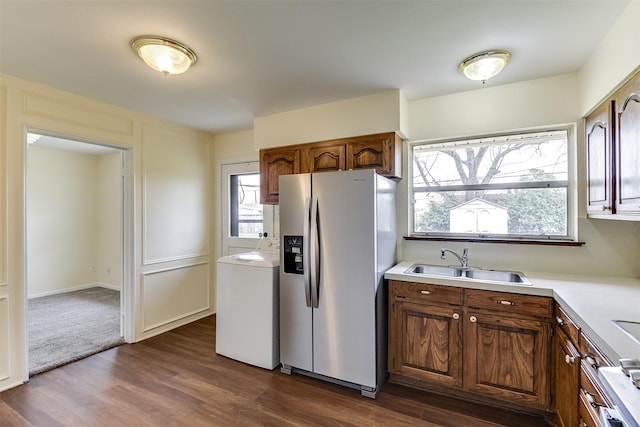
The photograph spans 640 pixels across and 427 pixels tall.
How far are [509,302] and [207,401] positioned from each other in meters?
2.28

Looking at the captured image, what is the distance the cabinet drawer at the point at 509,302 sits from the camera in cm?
194

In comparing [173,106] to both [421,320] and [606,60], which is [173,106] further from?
[606,60]

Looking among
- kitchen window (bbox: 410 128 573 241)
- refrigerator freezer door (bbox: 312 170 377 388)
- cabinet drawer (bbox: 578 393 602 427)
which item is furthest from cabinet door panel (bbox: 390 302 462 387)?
kitchen window (bbox: 410 128 573 241)

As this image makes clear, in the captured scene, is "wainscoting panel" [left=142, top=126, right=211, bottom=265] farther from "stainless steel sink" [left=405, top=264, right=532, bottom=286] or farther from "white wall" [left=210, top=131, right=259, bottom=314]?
"stainless steel sink" [left=405, top=264, right=532, bottom=286]

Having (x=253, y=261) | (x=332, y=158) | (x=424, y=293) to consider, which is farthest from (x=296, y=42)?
(x=424, y=293)

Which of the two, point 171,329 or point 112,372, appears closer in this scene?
point 112,372

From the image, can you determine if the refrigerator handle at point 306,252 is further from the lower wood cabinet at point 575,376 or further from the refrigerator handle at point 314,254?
the lower wood cabinet at point 575,376

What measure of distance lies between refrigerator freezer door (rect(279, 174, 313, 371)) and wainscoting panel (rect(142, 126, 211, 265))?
1.79m

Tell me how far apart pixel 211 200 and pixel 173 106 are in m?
1.47

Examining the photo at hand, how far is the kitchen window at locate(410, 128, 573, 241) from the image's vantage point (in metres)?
2.49

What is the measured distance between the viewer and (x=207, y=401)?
222 cm

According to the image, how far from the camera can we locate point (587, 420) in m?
1.37

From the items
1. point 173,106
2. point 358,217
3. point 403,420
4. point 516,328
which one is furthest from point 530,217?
point 173,106

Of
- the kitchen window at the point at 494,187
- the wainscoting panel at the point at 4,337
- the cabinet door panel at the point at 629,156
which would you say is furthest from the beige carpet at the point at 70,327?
the cabinet door panel at the point at 629,156
